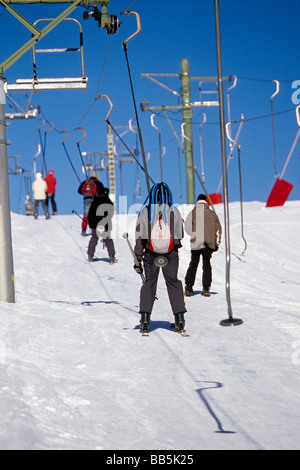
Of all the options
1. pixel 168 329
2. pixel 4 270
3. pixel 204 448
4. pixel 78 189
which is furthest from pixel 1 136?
pixel 78 189

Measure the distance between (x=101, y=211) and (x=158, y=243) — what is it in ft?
23.5

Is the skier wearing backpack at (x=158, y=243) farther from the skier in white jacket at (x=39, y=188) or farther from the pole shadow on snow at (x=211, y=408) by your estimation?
the skier in white jacket at (x=39, y=188)

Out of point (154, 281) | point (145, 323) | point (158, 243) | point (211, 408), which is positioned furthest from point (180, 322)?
point (211, 408)

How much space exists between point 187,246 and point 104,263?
10.9ft

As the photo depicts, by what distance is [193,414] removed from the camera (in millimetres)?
5066

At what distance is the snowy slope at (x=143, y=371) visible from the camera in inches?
181

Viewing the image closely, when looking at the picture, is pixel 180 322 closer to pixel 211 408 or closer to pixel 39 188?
pixel 211 408

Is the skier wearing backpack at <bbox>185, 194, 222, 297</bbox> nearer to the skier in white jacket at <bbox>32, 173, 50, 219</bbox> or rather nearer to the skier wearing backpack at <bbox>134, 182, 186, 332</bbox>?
the skier wearing backpack at <bbox>134, 182, 186, 332</bbox>

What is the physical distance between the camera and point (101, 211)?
49.5 feet

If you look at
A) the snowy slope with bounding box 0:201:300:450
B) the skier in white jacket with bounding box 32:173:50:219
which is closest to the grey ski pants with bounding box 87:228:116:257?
the snowy slope with bounding box 0:201:300:450

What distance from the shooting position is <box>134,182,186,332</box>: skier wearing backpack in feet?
26.5

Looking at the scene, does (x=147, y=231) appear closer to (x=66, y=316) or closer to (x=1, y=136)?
(x=66, y=316)

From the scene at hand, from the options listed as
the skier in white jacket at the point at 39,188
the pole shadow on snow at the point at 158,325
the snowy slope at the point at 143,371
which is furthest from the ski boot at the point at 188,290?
the skier in white jacket at the point at 39,188

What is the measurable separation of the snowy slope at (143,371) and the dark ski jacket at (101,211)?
2.03 m
